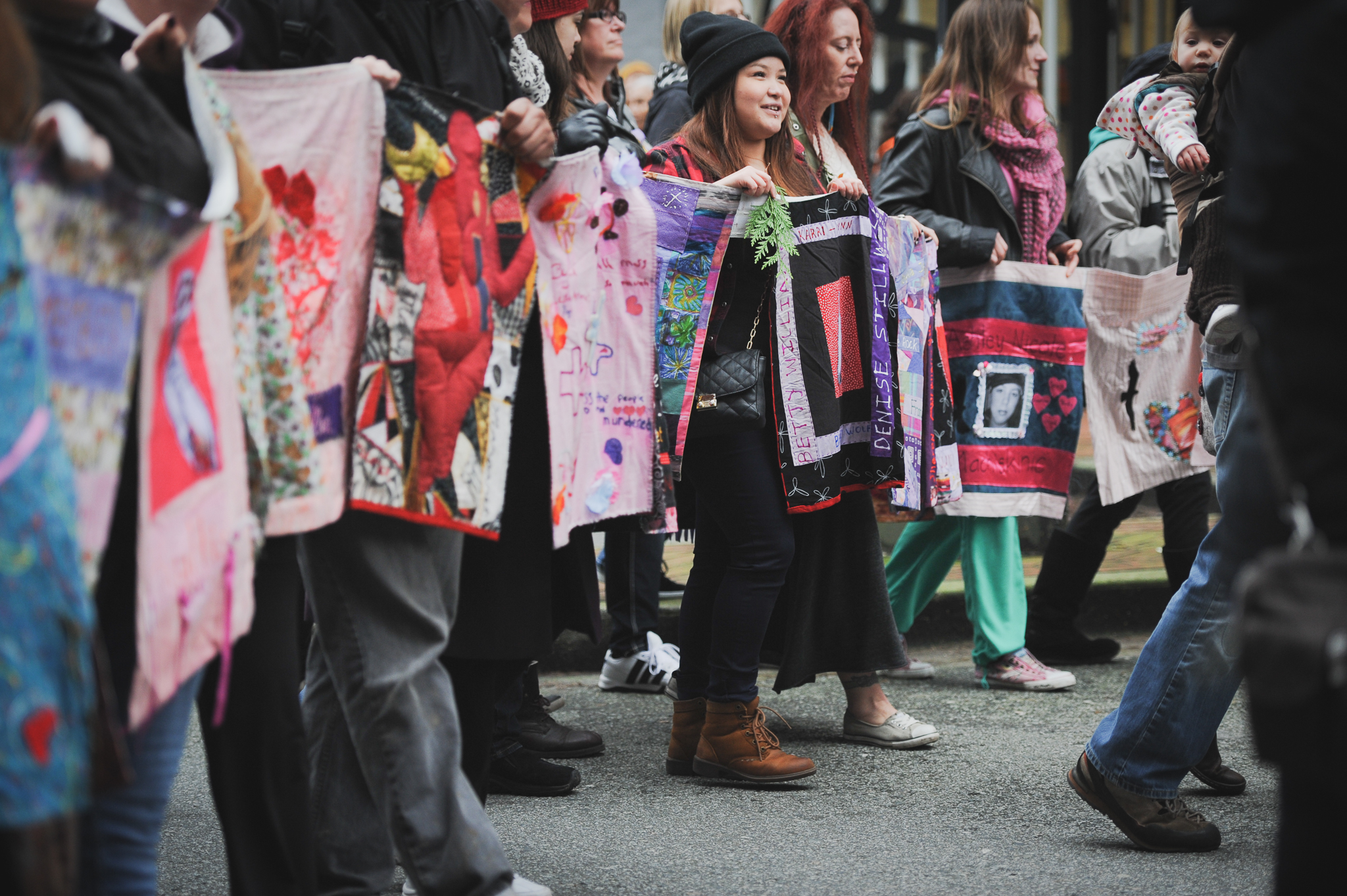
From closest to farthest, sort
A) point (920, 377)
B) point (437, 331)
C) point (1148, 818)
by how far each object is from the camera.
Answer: point (437, 331)
point (1148, 818)
point (920, 377)

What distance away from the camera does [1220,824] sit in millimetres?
3326

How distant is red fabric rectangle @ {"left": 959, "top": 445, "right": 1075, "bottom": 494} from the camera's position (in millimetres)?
4941

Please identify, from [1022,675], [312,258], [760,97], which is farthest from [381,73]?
[1022,675]

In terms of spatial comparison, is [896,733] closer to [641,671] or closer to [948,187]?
[641,671]

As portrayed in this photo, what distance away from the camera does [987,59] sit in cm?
492

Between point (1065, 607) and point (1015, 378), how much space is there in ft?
3.38

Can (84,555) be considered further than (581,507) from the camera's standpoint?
No

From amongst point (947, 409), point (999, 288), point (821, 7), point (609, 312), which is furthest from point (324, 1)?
point (999, 288)

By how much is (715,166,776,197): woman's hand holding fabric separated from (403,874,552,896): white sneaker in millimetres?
1928

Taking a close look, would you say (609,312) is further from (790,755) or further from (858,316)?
(790,755)

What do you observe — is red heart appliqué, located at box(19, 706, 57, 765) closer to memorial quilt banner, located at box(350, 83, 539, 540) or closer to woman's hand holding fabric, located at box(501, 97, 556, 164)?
memorial quilt banner, located at box(350, 83, 539, 540)

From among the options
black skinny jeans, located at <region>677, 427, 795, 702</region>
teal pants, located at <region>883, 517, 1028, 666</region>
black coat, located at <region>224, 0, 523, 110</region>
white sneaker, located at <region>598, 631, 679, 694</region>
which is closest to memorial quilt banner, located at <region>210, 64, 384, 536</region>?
black coat, located at <region>224, 0, 523, 110</region>

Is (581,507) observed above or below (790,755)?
above

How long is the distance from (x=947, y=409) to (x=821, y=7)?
140 centimetres
